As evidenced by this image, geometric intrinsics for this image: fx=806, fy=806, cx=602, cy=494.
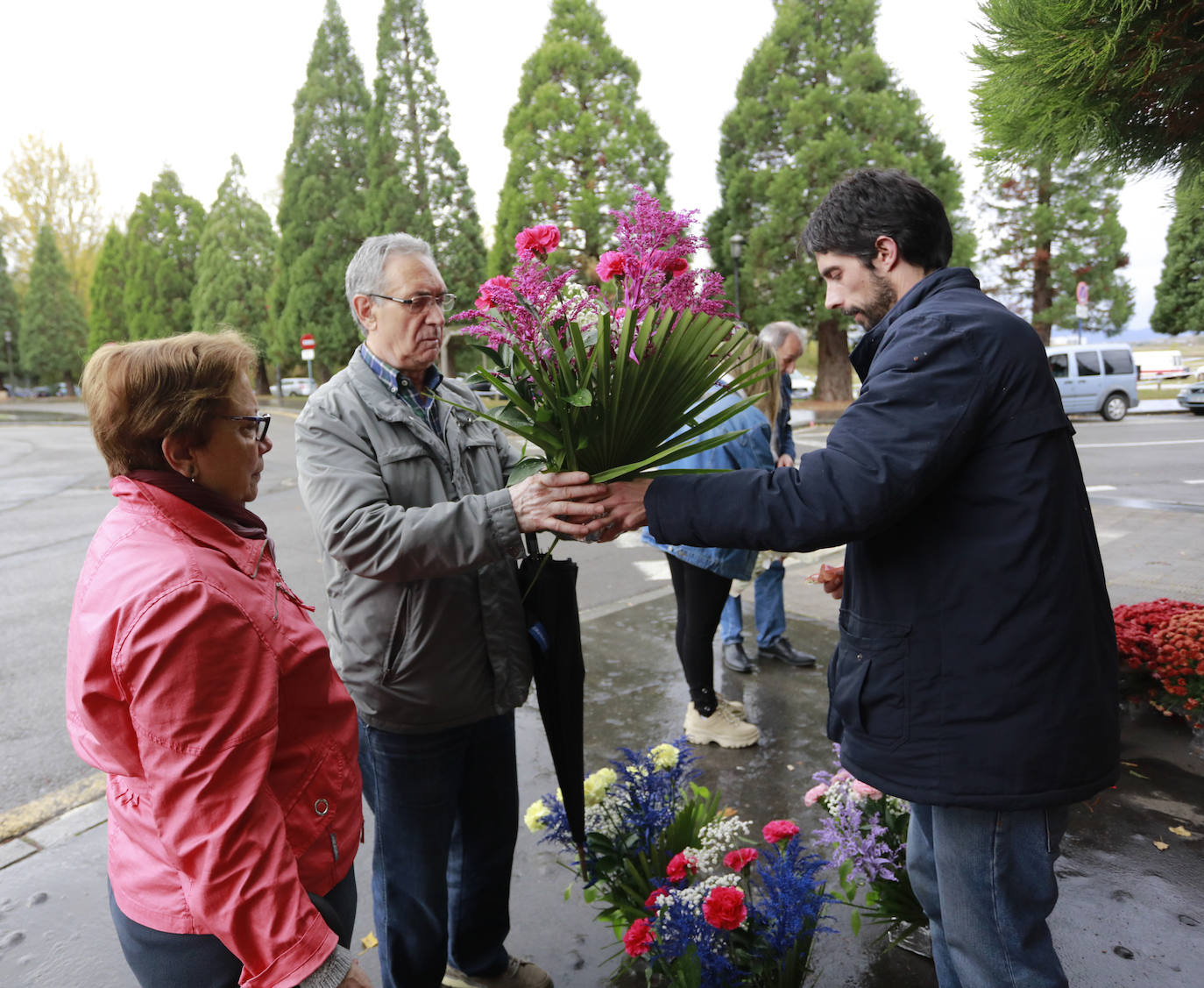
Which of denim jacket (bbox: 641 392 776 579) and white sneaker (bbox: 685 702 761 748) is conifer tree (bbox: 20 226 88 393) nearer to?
denim jacket (bbox: 641 392 776 579)

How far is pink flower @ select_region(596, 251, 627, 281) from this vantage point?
170cm

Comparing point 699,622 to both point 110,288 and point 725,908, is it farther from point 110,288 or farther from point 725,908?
point 110,288

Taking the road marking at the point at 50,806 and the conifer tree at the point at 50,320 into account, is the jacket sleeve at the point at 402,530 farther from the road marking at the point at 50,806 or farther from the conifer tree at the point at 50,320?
the conifer tree at the point at 50,320

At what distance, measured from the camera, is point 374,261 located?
7.06 feet

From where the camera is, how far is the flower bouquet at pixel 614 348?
1.63 metres

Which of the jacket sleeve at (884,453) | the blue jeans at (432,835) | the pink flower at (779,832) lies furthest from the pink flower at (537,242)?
the pink flower at (779,832)

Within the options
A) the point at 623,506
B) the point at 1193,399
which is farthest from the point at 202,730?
the point at 1193,399

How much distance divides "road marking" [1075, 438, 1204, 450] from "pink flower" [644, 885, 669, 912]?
14878 mm

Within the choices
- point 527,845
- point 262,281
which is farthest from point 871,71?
point 262,281

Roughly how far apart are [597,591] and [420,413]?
480 centimetres

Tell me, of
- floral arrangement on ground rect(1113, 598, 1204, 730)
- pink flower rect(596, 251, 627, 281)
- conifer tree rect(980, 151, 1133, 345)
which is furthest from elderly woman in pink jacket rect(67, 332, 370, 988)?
conifer tree rect(980, 151, 1133, 345)

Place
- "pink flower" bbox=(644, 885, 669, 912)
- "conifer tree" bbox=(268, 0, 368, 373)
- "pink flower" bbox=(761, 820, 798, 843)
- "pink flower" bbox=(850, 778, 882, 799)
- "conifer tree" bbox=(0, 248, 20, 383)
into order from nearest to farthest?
"pink flower" bbox=(644, 885, 669, 912)
"pink flower" bbox=(761, 820, 798, 843)
"pink flower" bbox=(850, 778, 882, 799)
"conifer tree" bbox=(268, 0, 368, 373)
"conifer tree" bbox=(0, 248, 20, 383)

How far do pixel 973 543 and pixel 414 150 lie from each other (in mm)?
33068

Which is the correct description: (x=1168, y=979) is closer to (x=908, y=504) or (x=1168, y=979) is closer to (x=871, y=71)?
(x=908, y=504)
